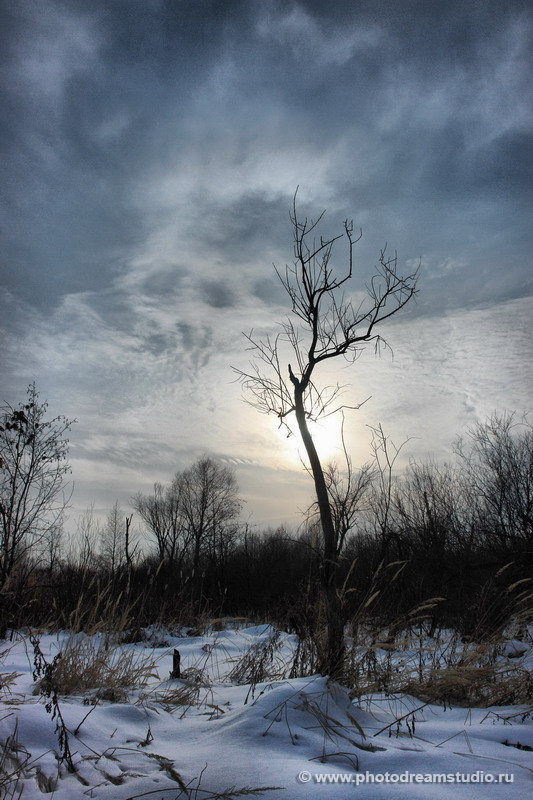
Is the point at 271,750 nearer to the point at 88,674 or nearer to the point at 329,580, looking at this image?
the point at 329,580

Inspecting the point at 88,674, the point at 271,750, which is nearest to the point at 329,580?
the point at 271,750

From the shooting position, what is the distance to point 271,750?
1.97 meters

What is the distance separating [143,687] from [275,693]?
1465 millimetres

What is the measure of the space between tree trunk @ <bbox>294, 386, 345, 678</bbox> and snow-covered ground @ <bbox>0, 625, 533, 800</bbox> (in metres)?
0.39

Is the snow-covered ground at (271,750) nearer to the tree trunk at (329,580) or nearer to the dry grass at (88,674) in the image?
the dry grass at (88,674)

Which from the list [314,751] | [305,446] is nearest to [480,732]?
[314,751]

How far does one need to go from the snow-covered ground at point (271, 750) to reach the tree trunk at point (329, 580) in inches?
15.5

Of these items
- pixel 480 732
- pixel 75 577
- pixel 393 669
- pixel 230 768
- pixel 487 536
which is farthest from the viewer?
pixel 487 536

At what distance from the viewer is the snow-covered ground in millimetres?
1653

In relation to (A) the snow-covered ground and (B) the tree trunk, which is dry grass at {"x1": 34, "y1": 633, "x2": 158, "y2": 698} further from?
(B) the tree trunk

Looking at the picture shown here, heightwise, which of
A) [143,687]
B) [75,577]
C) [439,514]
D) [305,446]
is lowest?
[143,687]

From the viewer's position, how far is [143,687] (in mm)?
3434

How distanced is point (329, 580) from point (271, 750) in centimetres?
155

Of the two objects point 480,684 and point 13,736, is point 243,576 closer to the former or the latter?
point 480,684
